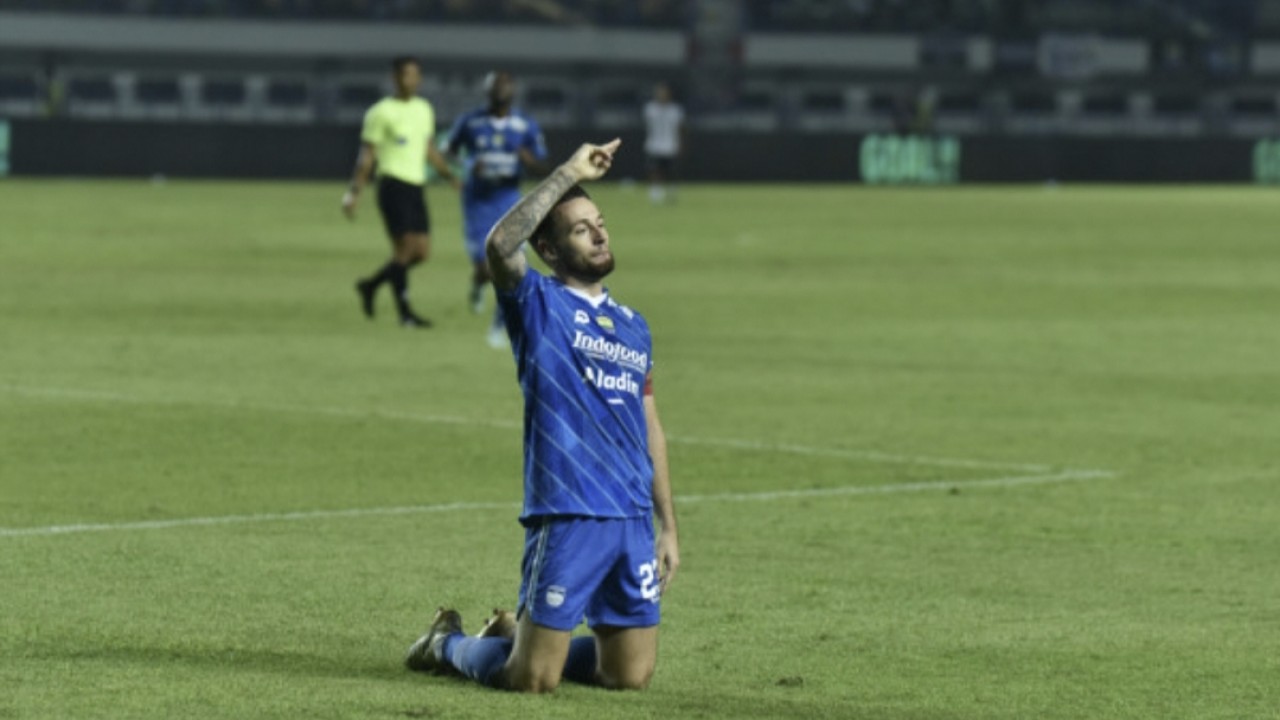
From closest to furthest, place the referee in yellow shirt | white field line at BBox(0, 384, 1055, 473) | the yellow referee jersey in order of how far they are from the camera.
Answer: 1. white field line at BBox(0, 384, 1055, 473)
2. the referee in yellow shirt
3. the yellow referee jersey

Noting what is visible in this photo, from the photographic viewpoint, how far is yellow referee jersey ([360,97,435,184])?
22688mm

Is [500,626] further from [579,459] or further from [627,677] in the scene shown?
[579,459]

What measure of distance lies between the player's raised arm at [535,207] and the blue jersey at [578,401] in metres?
0.14

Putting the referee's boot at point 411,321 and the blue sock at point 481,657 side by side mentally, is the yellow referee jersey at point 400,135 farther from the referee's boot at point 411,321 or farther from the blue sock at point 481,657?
the blue sock at point 481,657

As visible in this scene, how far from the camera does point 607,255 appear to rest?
7.67 meters

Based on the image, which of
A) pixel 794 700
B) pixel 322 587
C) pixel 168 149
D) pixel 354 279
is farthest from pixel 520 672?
pixel 168 149

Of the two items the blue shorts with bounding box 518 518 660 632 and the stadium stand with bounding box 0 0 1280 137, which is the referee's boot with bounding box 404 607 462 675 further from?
the stadium stand with bounding box 0 0 1280 137

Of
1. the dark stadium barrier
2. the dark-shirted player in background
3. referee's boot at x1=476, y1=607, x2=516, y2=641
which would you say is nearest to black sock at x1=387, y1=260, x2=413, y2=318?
referee's boot at x1=476, y1=607, x2=516, y2=641

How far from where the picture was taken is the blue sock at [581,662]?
7.84 metres

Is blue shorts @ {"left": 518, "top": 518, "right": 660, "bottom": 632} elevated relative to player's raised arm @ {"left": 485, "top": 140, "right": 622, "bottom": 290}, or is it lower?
lower

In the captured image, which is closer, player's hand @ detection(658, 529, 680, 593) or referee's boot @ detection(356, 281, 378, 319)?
player's hand @ detection(658, 529, 680, 593)

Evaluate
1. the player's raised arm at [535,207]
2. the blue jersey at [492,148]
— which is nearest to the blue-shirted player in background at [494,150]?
the blue jersey at [492,148]

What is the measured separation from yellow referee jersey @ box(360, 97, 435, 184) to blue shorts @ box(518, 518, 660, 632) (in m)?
15.2

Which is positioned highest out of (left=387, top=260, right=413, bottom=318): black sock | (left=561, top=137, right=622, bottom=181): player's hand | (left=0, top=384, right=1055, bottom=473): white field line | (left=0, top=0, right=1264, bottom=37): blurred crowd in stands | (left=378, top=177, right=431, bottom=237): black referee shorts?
(left=561, top=137, right=622, bottom=181): player's hand
